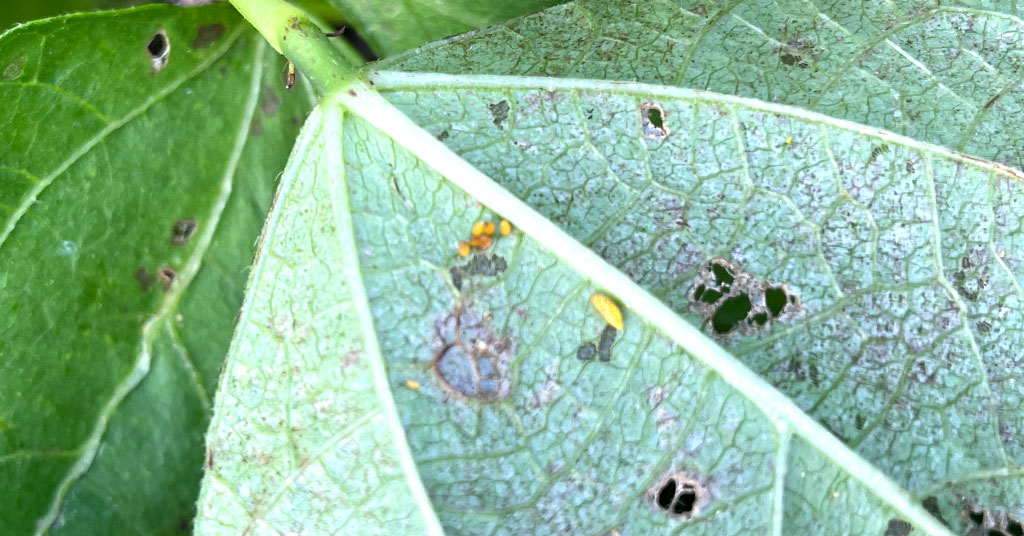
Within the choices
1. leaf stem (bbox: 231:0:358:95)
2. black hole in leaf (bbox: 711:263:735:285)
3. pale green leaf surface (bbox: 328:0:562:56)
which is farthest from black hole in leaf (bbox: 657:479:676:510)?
pale green leaf surface (bbox: 328:0:562:56)

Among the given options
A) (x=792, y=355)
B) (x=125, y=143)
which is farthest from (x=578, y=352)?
(x=125, y=143)

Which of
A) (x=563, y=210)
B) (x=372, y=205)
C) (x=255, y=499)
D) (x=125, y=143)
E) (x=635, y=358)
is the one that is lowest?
(x=635, y=358)

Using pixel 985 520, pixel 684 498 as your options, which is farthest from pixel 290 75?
pixel 985 520

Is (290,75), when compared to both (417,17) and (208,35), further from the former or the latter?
(417,17)

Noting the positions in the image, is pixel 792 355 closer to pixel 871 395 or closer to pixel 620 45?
pixel 871 395

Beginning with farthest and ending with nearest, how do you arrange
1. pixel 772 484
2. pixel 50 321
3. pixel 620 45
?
pixel 50 321 < pixel 620 45 < pixel 772 484

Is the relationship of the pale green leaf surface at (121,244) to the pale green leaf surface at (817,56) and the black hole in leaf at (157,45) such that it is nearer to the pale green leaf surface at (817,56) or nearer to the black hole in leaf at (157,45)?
the black hole in leaf at (157,45)

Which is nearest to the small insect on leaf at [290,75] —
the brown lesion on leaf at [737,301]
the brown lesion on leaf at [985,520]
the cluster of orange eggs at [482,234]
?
the cluster of orange eggs at [482,234]
